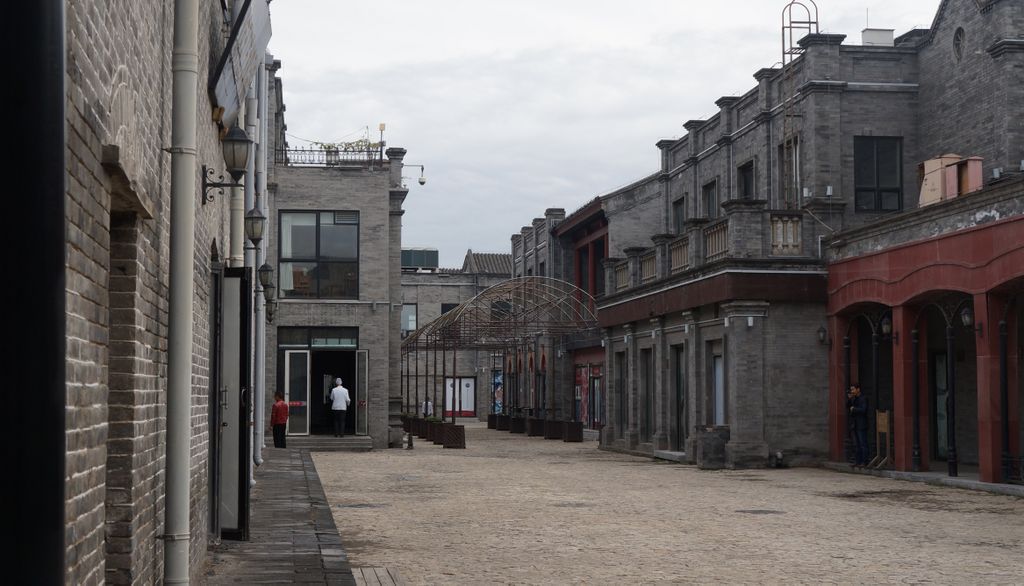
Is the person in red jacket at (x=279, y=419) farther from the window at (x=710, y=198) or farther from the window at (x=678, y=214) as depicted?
the window at (x=678, y=214)

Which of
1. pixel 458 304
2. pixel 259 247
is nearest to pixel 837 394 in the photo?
pixel 259 247

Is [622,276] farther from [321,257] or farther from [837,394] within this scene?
[837,394]

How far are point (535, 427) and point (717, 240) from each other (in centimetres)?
1946

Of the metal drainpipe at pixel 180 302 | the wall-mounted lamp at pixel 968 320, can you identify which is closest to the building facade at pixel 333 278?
the wall-mounted lamp at pixel 968 320

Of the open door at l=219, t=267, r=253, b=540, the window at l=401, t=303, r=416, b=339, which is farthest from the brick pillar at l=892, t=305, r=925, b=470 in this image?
the window at l=401, t=303, r=416, b=339

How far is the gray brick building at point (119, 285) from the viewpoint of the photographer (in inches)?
158

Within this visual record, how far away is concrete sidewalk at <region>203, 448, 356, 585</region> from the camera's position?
Answer: 373 inches

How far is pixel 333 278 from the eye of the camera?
36.4 m

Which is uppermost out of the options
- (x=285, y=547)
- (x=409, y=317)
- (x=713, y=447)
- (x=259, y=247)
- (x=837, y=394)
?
(x=409, y=317)

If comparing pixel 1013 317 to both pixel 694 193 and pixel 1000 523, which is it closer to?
pixel 1000 523

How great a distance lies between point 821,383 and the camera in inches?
1053

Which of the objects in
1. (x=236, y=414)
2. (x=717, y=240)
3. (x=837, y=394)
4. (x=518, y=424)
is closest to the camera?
(x=236, y=414)

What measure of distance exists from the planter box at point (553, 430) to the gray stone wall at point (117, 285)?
35853 millimetres

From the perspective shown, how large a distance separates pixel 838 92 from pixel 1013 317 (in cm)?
913
